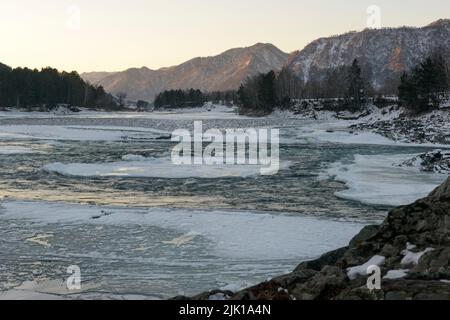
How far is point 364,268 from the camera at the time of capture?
6.29 metres

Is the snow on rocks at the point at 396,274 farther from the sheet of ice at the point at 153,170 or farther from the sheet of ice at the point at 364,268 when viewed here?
the sheet of ice at the point at 153,170

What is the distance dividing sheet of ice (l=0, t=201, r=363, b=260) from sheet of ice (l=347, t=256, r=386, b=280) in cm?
375

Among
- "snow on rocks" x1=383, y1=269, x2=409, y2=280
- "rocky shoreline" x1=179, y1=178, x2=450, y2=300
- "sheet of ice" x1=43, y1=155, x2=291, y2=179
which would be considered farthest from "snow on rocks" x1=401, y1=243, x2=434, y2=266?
"sheet of ice" x1=43, y1=155, x2=291, y2=179

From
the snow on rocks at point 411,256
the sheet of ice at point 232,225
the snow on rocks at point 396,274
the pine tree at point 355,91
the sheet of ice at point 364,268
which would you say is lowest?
the sheet of ice at point 232,225

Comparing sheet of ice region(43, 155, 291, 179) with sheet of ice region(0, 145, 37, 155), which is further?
sheet of ice region(0, 145, 37, 155)

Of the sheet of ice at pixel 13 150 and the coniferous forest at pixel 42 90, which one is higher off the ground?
the coniferous forest at pixel 42 90

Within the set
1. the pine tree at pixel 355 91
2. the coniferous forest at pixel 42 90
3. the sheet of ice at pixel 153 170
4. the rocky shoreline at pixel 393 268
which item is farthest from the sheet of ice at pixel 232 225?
the coniferous forest at pixel 42 90

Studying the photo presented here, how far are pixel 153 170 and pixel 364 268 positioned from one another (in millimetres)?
18636

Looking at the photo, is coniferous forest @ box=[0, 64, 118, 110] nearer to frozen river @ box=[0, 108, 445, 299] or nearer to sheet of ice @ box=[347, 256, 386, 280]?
frozen river @ box=[0, 108, 445, 299]

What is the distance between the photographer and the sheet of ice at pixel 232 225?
35.7ft

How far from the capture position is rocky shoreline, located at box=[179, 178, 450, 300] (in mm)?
5207

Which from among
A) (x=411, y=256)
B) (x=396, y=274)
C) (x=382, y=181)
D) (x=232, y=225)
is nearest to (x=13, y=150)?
(x=382, y=181)

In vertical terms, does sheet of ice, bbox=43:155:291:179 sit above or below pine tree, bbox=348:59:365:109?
below
